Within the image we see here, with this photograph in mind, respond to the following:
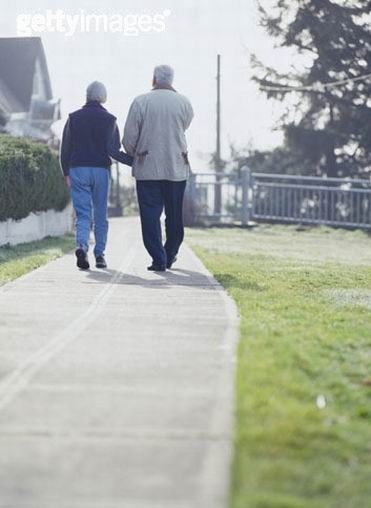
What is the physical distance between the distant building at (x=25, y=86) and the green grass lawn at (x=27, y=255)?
92.3 ft

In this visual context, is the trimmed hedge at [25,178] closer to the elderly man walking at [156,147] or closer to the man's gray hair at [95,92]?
the man's gray hair at [95,92]

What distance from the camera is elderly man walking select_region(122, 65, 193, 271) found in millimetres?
11680

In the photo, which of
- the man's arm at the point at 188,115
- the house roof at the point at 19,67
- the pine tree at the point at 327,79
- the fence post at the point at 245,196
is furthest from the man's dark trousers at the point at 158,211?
the house roof at the point at 19,67

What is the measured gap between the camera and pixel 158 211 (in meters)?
11.8

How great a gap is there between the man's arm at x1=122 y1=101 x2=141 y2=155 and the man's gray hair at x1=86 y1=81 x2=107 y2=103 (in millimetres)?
578

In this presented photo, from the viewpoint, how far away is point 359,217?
93.4 feet

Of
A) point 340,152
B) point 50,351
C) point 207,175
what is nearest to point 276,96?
point 340,152

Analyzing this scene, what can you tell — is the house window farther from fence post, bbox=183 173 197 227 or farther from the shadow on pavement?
the shadow on pavement

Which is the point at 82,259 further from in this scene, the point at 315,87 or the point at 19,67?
the point at 19,67

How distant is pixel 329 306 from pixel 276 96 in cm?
3106

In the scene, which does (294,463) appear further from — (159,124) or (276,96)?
(276,96)

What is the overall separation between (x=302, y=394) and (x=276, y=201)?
25.2 meters

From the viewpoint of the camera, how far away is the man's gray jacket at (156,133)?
1167 centimetres

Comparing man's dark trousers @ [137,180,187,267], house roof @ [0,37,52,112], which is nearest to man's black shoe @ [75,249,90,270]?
man's dark trousers @ [137,180,187,267]
